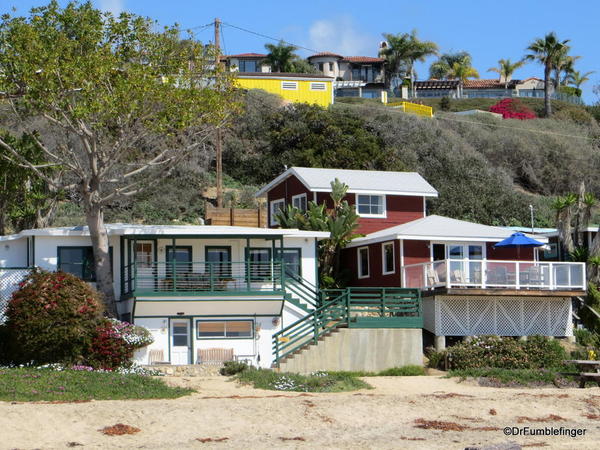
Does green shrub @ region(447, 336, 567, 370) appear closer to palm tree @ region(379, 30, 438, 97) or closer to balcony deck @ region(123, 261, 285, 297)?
balcony deck @ region(123, 261, 285, 297)

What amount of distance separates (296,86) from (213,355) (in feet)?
186

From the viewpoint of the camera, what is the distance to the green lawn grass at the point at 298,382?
106 feet

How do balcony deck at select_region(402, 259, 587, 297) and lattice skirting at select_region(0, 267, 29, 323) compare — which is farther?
balcony deck at select_region(402, 259, 587, 297)

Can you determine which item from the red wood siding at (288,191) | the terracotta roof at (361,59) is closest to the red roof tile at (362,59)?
the terracotta roof at (361,59)

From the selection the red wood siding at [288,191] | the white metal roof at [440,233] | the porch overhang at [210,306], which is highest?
the red wood siding at [288,191]

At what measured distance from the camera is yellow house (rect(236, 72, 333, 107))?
91.7 meters

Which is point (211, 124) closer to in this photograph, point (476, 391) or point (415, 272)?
point (415, 272)

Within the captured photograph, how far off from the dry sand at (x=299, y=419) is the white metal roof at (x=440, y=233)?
38.8 feet

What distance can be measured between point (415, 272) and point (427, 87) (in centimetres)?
8796

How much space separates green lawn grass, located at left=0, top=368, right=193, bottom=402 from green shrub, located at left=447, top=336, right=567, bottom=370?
35.6 ft

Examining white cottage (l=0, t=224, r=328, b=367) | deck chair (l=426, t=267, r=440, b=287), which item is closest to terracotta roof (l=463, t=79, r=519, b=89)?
deck chair (l=426, t=267, r=440, b=287)

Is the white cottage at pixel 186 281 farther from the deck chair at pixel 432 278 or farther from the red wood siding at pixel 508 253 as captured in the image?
the red wood siding at pixel 508 253

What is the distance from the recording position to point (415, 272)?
4153 cm

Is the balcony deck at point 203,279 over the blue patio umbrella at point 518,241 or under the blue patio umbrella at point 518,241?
under
